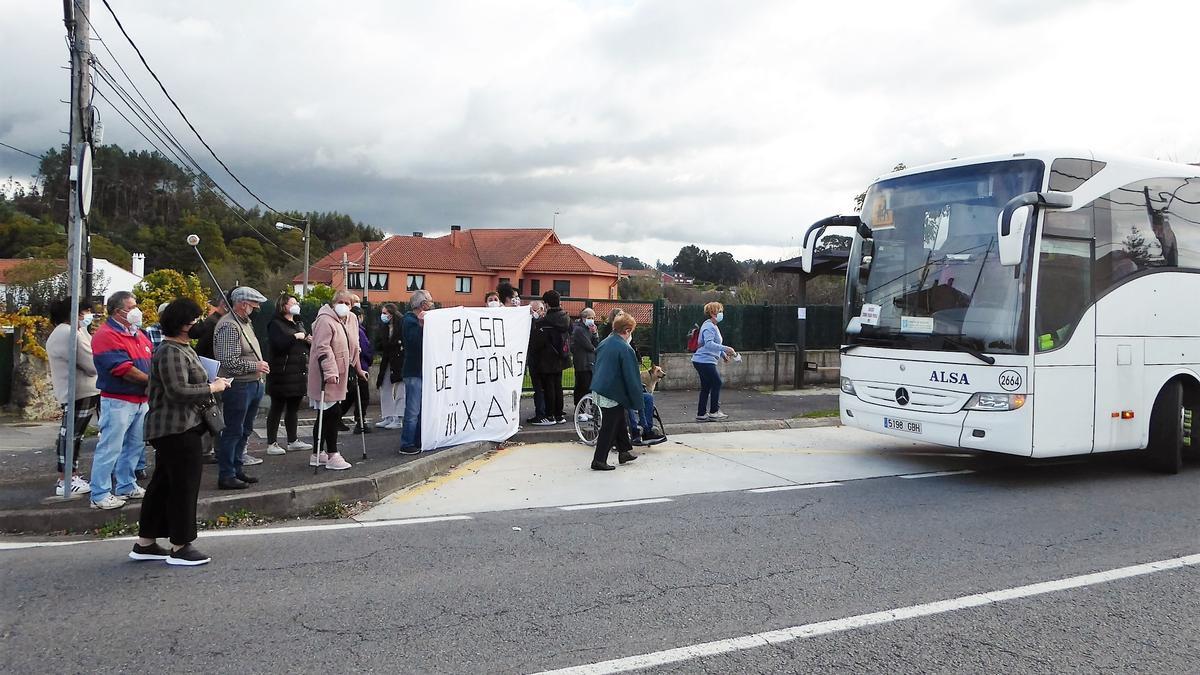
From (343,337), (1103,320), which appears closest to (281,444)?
(343,337)

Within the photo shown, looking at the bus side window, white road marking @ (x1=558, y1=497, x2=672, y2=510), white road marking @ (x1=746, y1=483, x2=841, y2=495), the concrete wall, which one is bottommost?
white road marking @ (x1=558, y1=497, x2=672, y2=510)

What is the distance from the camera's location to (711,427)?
12250mm

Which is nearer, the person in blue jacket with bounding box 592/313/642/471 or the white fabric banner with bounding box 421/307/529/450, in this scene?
the person in blue jacket with bounding box 592/313/642/471

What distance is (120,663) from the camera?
13.0ft

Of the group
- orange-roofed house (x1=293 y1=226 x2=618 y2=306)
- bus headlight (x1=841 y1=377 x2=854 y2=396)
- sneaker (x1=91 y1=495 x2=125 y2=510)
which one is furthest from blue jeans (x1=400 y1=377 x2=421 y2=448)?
orange-roofed house (x1=293 y1=226 x2=618 y2=306)

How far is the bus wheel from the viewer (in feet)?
30.3

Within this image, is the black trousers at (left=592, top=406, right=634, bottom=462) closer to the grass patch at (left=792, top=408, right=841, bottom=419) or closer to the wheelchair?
the wheelchair

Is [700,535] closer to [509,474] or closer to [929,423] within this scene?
[509,474]

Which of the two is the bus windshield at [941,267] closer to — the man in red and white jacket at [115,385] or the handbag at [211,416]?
the handbag at [211,416]

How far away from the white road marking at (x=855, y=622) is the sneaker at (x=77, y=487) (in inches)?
212

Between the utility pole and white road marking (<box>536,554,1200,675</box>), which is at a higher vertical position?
the utility pole

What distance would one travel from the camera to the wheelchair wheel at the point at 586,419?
10656 millimetres

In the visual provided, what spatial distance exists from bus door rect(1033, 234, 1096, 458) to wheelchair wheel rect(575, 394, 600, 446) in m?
5.06

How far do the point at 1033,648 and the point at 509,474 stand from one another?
18.7 feet
